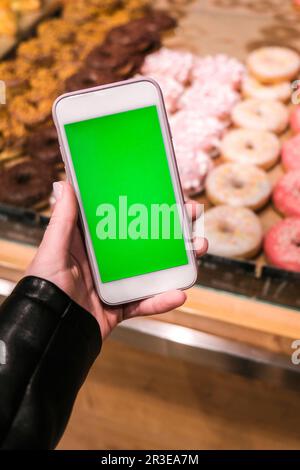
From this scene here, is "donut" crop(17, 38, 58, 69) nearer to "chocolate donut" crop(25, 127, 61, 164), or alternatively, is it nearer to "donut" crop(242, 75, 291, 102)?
"chocolate donut" crop(25, 127, 61, 164)

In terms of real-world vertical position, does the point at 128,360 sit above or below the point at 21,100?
below

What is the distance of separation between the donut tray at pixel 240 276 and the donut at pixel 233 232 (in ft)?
0.19

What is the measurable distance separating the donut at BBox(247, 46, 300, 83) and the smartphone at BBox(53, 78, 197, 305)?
2.95 ft

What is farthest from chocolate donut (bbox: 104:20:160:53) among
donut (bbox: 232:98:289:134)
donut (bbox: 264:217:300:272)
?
donut (bbox: 264:217:300:272)

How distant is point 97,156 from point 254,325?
1.72 feet

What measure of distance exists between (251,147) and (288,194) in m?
0.24

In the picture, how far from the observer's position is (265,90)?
64.1 inches

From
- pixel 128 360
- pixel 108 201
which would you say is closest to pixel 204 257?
pixel 108 201

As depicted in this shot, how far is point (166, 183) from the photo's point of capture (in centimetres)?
91

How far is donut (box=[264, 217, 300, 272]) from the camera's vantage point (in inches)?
46.3

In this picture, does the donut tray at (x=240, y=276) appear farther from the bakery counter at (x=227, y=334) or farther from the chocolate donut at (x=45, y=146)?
the chocolate donut at (x=45, y=146)

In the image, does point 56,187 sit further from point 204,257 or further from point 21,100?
point 21,100

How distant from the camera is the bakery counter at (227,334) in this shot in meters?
1.07
